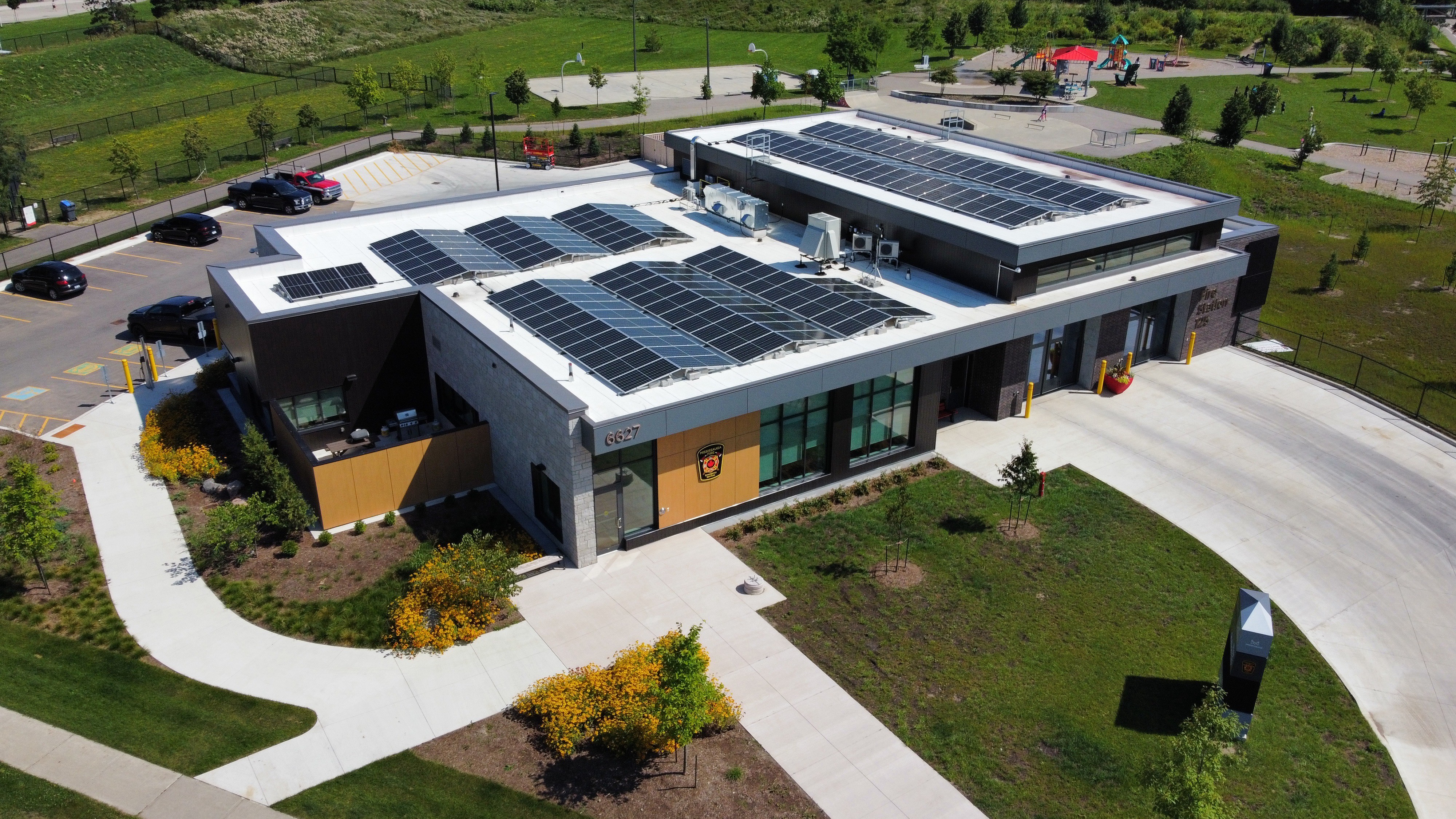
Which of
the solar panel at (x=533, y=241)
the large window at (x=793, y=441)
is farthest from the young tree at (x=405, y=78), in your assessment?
the large window at (x=793, y=441)

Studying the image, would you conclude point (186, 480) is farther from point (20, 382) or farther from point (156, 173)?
point (156, 173)

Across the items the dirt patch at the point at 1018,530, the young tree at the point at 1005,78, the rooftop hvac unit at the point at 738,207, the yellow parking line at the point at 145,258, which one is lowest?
the dirt patch at the point at 1018,530

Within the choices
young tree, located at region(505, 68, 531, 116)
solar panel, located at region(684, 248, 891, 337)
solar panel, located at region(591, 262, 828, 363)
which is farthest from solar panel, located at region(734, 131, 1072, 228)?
young tree, located at region(505, 68, 531, 116)

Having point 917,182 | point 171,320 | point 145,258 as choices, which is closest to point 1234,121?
point 917,182

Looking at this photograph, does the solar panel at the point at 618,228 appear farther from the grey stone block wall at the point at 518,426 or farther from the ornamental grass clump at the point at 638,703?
the ornamental grass clump at the point at 638,703

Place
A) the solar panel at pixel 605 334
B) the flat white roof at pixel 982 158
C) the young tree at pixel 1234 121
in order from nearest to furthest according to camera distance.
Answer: the solar panel at pixel 605 334
the flat white roof at pixel 982 158
the young tree at pixel 1234 121

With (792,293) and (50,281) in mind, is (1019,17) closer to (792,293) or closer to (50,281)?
(792,293)

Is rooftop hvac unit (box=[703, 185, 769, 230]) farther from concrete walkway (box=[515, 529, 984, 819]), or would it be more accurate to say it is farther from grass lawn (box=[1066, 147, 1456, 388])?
grass lawn (box=[1066, 147, 1456, 388])
